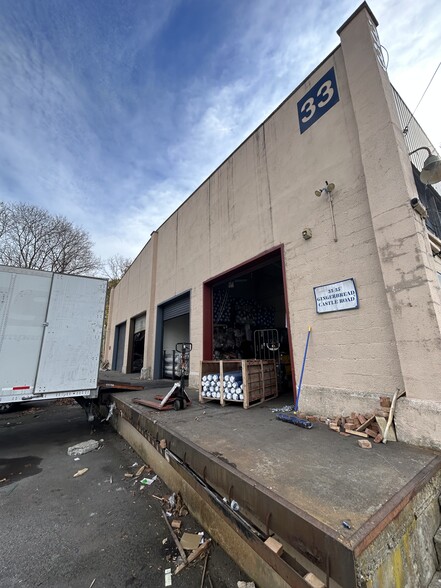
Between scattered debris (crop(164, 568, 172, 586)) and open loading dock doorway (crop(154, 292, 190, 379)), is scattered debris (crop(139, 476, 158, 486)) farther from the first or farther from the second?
open loading dock doorway (crop(154, 292, 190, 379))

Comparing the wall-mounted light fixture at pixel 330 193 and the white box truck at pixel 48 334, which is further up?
the wall-mounted light fixture at pixel 330 193

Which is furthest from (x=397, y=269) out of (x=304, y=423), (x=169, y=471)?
(x=169, y=471)

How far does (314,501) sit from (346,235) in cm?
364

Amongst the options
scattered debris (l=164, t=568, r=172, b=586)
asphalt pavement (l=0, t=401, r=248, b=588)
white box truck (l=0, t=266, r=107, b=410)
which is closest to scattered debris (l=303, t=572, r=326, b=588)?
asphalt pavement (l=0, t=401, r=248, b=588)

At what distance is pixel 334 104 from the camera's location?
450 cm

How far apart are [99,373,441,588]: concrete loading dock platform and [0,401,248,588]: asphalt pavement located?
43 centimetres

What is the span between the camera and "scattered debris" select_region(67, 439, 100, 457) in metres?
4.55

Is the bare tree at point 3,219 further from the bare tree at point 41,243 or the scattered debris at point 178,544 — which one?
the scattered debris at point 178,544

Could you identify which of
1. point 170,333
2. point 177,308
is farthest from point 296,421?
point 170,333

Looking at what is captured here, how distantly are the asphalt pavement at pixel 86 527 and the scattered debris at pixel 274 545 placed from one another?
84 cm

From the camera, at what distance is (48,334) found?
4820mm

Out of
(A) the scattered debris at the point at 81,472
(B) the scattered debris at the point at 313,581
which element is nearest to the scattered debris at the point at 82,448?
(A) the scattered debris at the point at 81,472

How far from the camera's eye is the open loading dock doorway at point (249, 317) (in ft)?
22.8

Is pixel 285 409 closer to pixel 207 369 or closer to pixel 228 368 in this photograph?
pixel 228 368
